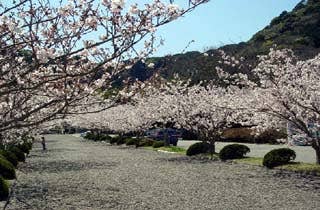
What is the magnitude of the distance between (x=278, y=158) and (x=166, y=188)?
6.80m

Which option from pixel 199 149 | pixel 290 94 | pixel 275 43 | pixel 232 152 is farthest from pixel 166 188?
pixel 275 43

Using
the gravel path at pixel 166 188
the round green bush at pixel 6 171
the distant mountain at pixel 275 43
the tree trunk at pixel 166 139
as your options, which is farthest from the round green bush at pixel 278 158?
the distant mountain at pixel 275 43

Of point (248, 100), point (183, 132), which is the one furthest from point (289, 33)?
point (248, 100)

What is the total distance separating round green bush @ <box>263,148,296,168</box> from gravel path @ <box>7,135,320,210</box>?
521 millimetres

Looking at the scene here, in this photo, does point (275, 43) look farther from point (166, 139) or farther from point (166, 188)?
point (166, 188)

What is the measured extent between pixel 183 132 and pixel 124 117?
11.7 metres

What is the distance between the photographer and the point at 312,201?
10680 mm

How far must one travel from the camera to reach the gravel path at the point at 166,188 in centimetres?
1093

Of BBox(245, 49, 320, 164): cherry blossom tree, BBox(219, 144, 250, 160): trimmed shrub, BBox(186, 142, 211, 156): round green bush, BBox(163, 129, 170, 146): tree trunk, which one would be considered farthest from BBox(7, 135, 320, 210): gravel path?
BBox(163, 129, 170, 146): tree trunk

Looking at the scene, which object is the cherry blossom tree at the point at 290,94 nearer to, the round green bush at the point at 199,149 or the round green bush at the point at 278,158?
the round green bush at the point at 278,158

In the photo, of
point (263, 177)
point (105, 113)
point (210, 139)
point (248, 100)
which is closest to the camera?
point (263, 177)

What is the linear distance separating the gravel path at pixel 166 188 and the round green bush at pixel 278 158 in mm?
521

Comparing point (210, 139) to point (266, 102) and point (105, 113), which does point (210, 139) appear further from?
point (105, 113)

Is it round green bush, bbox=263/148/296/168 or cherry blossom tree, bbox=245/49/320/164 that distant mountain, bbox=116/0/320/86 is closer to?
round green bush, bbox=263/148/296/168
